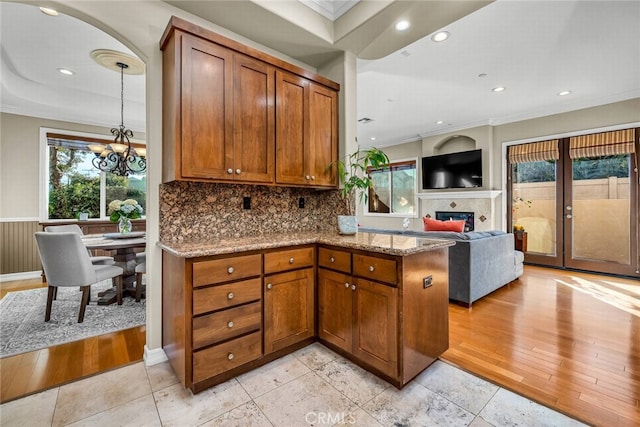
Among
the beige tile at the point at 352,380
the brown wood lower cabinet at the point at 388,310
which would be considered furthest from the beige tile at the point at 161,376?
the brown wood lower cabinet at the point at 388,310

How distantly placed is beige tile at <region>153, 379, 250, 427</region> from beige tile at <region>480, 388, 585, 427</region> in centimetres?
143

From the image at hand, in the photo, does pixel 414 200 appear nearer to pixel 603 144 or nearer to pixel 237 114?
pixel 603 144

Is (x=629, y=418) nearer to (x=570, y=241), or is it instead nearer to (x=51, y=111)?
(x=570, y=241)

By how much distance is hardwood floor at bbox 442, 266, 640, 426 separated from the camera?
1.74 meters

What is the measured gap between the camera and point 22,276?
14.8ft

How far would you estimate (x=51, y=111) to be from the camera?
4680mm

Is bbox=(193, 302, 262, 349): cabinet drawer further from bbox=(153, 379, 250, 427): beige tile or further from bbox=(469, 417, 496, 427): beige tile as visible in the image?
bbox=(469, 417, 496, 427): beige tile

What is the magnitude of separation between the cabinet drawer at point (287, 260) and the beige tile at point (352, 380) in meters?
0.76

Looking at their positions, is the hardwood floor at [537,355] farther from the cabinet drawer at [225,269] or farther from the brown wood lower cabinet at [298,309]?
the cabinet drawer at [225,269]

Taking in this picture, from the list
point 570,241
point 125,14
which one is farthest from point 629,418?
point 570,241

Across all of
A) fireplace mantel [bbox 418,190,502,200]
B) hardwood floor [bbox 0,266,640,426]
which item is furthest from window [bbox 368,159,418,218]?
hardwood floor [bbox 0,266,640,426]

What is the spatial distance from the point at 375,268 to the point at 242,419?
1151 mm

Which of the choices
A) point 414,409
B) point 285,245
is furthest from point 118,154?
point 414,409

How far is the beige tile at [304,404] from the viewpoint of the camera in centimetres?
157
